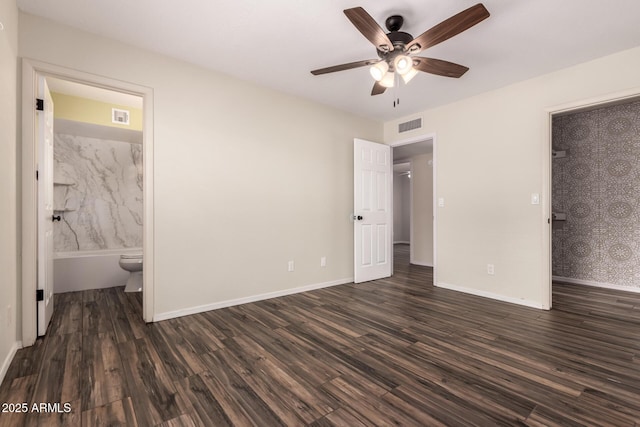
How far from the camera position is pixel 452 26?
1.90 metres

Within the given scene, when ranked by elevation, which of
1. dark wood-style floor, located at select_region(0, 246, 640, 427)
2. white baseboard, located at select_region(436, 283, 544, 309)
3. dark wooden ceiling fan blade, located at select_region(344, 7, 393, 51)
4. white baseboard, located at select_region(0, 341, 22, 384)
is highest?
dark wooden ceiling fan blade, located at select_region(344, 7, 393, 51)

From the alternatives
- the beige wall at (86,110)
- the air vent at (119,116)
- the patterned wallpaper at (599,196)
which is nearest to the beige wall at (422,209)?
the patterned wallpaper at (599,196)

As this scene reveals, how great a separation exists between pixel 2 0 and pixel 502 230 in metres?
4.70

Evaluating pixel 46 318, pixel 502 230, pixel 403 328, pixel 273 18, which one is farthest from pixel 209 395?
pixel 502 230

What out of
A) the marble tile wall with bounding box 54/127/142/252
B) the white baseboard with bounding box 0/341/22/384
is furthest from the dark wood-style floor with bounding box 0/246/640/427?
the marble tile wall with bounding box 54/127/142/252

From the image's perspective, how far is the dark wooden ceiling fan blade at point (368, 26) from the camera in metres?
1.79

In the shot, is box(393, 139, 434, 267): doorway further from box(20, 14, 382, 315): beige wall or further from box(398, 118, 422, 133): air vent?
box(20, 14, 382, 315): beige wall

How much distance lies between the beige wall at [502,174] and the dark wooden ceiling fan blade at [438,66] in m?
1.46

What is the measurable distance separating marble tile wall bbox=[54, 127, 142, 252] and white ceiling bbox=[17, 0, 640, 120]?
271 cm

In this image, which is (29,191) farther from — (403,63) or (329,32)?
(403,63)

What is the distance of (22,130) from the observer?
2.25 metres

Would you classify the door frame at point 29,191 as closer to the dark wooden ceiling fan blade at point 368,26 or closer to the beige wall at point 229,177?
the beige wall at point 229,177

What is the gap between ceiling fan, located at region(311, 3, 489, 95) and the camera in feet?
5.98

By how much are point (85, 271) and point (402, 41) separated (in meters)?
4.62
